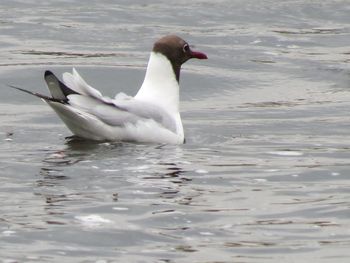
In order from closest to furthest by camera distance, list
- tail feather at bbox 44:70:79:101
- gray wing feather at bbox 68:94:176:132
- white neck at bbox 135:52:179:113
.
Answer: tail feather at bbox 44:70:79:101 → gray wing feather at bbox 68:94:176:132 → white neck at bbox 135:52:179:113

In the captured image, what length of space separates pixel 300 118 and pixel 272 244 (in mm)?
6266

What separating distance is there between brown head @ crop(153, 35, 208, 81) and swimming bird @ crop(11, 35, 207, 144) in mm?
108

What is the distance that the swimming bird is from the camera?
12406 millimetres

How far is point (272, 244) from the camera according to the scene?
359 inches

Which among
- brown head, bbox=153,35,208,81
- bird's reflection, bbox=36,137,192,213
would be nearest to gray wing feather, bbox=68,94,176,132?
bird's reflection, bbox=36,137,192,213

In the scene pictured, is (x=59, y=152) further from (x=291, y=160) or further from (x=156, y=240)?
(x=156, y=240)

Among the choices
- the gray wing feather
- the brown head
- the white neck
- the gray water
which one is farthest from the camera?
the brown head

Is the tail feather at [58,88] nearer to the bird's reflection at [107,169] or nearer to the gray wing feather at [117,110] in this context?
the gray wing feather at [117,110]

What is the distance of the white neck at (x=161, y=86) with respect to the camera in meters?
13.2

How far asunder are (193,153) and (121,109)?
0.80 meters

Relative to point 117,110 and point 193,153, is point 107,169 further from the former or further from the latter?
point 193,153

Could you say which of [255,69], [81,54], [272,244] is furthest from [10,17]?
[272,244]

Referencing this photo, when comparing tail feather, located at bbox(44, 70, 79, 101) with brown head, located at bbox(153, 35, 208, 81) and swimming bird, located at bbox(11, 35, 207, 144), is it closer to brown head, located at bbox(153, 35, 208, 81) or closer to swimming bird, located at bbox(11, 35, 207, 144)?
swimming bird, located at bbox(11, 35, 207, 144)

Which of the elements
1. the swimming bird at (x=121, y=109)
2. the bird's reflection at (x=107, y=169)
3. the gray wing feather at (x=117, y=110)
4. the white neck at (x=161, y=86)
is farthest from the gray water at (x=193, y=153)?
the white neck at (x=161, y=86)
